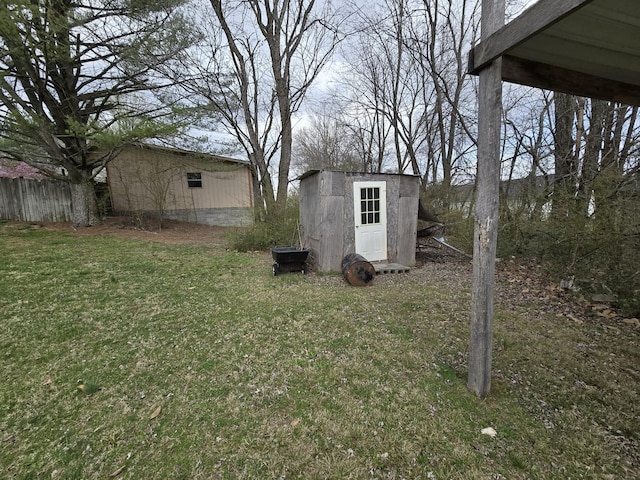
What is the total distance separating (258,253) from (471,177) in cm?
786

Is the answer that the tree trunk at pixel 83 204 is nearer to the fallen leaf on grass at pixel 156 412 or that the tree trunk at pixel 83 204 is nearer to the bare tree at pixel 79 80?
the bare tree at pixel 79 80

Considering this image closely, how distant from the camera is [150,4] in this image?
739cm

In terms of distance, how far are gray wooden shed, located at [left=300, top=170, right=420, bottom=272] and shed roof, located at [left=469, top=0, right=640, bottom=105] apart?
399cm

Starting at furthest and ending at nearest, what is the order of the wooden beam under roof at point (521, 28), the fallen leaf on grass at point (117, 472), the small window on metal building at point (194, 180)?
the small window on metal building at point (194, 180)
the fallen leaf on grass at point (117, 472)
the wooden beam under roof at point (521, 28)

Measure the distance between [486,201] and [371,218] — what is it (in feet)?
14.2

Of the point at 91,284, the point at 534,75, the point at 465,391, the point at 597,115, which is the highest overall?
the point at 597,115

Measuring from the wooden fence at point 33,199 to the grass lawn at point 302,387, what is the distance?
7.52m

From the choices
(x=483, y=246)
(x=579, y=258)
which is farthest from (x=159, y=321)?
(x=579, y=258)

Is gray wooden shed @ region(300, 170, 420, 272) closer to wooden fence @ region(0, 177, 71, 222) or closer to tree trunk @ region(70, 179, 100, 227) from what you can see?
tree trunk @ region(70, 179, 100, 227)

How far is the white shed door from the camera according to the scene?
609 cm

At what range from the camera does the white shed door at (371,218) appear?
6086mm

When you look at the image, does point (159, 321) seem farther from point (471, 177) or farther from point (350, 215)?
point (471, 177)

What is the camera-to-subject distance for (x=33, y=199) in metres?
9.62

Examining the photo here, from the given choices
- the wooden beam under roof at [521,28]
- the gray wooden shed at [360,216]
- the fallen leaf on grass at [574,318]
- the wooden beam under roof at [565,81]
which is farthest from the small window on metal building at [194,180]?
the fallen leaf on grass at [574,318]
